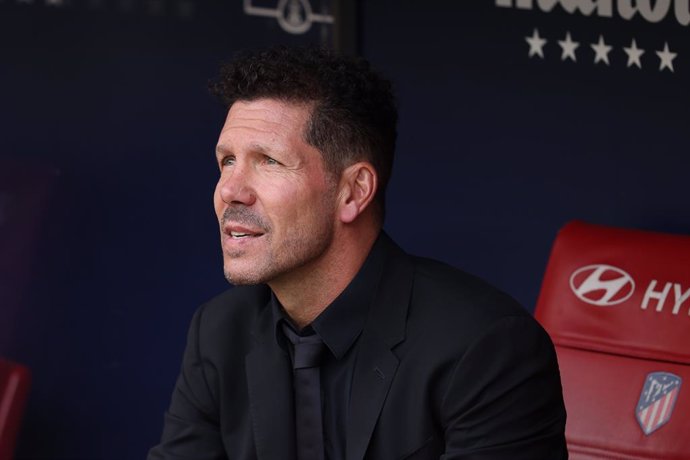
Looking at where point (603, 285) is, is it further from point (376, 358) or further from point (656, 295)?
point (376, 358)

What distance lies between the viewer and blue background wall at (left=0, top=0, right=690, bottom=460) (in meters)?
2.78

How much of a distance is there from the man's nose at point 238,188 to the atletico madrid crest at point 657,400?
29.5 inches

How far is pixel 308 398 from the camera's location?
6.57ft

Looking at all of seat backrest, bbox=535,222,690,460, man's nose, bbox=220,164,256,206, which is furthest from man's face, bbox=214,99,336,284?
seat backrest, bbox=535,222,690,460

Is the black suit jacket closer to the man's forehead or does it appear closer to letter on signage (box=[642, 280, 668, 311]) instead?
the man's forehead

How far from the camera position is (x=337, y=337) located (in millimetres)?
1981

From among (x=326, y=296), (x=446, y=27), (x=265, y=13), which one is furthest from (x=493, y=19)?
(x=326, y=296)

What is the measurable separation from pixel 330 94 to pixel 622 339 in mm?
677

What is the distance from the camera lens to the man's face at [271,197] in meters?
1.93

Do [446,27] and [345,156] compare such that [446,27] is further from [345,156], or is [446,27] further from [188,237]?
[345,156]

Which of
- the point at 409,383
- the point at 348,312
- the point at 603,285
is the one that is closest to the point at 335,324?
the point at 348,312

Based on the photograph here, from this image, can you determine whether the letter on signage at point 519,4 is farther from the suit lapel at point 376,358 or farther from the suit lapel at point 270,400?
the suit lapel at point 270,400

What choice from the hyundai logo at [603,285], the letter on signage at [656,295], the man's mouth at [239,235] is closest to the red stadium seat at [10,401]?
the man's mouth at [239,235]

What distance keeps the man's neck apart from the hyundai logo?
486 millimetres
